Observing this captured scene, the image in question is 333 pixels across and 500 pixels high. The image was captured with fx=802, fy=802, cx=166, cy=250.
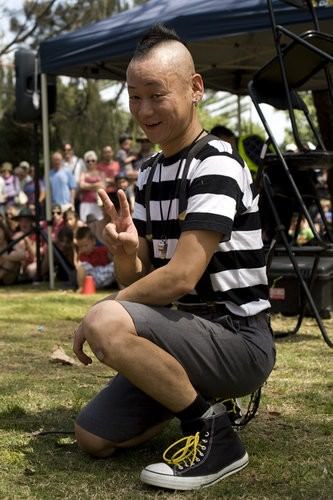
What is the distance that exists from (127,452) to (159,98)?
113cm

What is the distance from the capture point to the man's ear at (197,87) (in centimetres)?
246

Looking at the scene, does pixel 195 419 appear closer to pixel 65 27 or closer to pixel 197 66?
pixel 197 66

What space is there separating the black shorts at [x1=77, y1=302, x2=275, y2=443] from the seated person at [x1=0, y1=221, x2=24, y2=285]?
6349 mm

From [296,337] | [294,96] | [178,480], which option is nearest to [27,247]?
[296,337]

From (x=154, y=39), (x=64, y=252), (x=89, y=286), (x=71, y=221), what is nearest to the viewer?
(x=154, y=39)

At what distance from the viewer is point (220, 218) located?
226 cm

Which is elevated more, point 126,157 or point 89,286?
point 126,157

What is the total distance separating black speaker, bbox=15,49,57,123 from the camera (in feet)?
26.7

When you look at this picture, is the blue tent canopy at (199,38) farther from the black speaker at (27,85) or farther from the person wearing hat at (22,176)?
the person wearing hat at (22,176)

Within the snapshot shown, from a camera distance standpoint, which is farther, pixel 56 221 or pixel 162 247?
pixel 56 221

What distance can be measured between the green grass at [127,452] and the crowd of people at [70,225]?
321cm

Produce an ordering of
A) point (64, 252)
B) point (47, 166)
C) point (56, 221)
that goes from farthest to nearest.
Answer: point (56, 221) → point (64, 252) → point (47, 166)

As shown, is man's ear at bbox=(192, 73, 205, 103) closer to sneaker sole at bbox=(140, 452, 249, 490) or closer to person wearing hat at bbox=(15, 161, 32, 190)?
sneaker sole at bbox=(140, 452, 249, 490)

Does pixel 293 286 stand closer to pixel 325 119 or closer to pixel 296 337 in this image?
pixel 296 337
